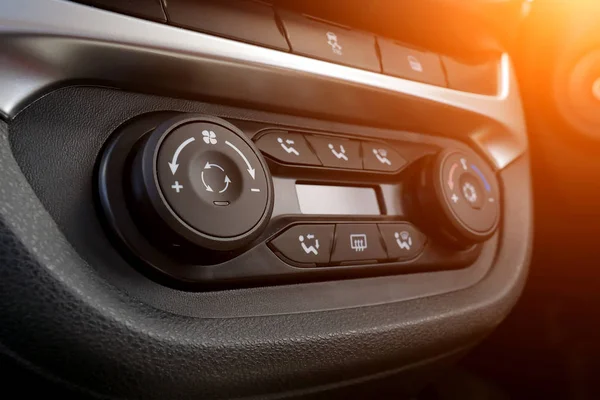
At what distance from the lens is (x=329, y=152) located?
1.57ft

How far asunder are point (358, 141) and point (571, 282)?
0.36 metres

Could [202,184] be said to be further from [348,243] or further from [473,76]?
[473,76]

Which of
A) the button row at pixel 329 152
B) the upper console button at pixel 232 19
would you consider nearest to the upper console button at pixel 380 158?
the button row at pixel 329 152

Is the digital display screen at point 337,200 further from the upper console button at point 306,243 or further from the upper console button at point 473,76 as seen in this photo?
the upper console button at point 473,76

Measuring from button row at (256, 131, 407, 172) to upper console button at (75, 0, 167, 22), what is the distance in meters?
0.11

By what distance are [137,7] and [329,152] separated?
0.18 meters

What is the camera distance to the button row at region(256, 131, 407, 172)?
0.45 meters

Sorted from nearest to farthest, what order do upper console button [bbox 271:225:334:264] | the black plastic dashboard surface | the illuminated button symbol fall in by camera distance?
1. the black plastic dashboard surface
2. upper console button [bbox 271:225:334:264]
3. the illuminated button symbol

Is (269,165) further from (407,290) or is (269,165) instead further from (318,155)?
(407,290)

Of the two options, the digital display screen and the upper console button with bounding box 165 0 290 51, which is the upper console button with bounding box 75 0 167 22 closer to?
the upper console button with bounding box 165 0 290 51

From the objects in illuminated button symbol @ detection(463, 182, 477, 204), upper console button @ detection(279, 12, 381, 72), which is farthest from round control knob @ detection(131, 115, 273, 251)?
illuminated button symbol @ detection(463, 182, 477, 204)

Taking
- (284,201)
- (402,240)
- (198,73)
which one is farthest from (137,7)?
(402,240)

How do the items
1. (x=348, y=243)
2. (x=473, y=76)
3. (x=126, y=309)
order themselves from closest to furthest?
(x=126, y=309) < (x=348, y=243) < (x=473, y=76)

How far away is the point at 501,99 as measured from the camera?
608 millimetres
